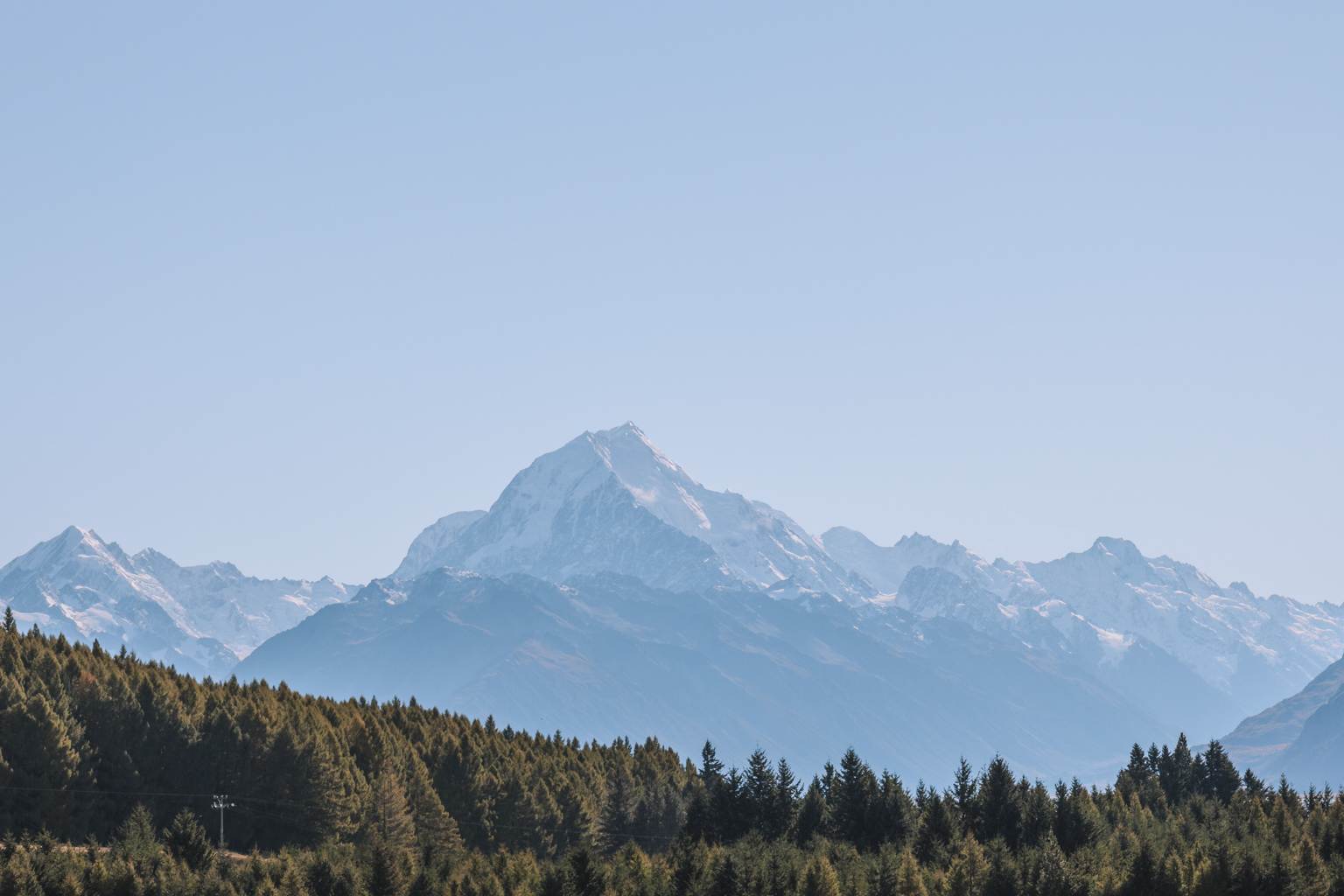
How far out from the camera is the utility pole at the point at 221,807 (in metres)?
173

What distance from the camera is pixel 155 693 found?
19588cm

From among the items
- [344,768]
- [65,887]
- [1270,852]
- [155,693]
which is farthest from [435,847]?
[1270,852]

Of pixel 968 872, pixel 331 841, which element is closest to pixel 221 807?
pixel 331 841

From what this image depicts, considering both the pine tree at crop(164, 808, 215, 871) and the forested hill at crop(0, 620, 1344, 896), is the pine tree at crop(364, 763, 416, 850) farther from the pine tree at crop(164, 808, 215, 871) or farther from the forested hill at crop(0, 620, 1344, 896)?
the pine tree at crop(164, 808, 215, 871)

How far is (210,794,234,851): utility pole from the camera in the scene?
567 feet

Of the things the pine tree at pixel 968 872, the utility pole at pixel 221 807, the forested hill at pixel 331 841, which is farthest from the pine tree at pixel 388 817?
the pine tree at pixel 968 872

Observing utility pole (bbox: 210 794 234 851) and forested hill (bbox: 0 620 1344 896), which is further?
utility pole (bbox: 210 794 234 851)

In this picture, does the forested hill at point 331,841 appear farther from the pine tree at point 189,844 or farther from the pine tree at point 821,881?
the pine tree at point 189,844

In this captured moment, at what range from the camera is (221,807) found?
16925 cm

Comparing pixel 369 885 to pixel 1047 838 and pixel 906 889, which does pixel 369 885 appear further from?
pixel 1047 838

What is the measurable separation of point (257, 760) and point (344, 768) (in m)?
9.34

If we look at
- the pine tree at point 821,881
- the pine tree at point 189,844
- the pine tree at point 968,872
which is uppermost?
the pine tree at point 968,872

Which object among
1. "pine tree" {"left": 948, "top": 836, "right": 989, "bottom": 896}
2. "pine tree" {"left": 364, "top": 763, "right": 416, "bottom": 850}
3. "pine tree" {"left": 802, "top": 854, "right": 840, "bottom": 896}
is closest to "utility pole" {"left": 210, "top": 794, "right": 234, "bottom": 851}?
"pine tree" {"left": 364, "top": 763, "right": 416, "bottom": 850}

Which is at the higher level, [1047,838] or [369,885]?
[1047,838]
